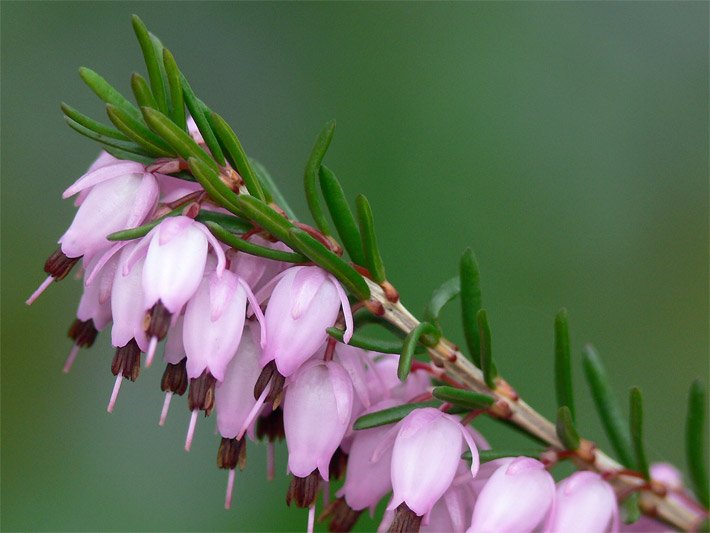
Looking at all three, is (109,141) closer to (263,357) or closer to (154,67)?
(154,67)

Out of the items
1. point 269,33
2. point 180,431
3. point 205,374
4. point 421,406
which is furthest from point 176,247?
point 269,33

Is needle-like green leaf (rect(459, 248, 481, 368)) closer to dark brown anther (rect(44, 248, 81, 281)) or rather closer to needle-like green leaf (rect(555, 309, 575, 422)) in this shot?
needle-like green leaf (rect(555, 309, 575, 422))

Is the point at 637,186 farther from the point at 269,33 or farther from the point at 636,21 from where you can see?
the point at 269,33

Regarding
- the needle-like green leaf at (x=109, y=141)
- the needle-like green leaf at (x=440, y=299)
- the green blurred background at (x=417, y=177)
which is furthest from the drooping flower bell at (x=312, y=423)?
the green blurred background at (x=417, y=177)

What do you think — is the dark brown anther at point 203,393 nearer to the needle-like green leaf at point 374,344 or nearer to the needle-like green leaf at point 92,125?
the needle-like green leaf at point 374,344

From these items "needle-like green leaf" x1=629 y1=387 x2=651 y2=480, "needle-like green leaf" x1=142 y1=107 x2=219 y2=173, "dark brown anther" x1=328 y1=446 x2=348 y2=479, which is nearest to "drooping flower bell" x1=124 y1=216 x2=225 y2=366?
"needle-like green leaf" x1=142 y1=107 x2=219 y2=173

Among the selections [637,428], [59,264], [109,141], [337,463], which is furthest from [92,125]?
[637,428]
